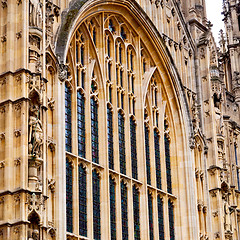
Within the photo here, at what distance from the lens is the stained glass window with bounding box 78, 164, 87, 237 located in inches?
1113

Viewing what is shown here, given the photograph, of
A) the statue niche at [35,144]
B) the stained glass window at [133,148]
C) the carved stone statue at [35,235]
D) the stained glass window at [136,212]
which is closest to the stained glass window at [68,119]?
the statue niche at [35,144]

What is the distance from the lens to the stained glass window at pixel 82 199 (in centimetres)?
2827

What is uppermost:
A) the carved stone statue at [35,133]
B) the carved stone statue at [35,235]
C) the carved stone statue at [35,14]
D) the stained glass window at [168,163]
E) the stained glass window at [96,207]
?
the carved stone statue at [35,14]

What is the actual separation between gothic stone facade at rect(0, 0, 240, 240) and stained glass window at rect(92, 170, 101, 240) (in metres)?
0.06

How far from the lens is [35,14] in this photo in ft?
87.7

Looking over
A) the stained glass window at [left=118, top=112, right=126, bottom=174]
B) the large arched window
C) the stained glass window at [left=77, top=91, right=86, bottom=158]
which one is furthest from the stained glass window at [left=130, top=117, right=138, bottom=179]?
the stained glass window at [left=77, top=91, right=86, bottom=158]

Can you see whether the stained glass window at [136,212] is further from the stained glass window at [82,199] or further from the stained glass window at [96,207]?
the stained glass window at [82,199]

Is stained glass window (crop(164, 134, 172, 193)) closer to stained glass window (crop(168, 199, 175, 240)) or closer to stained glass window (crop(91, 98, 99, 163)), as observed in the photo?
stained glass window (crop(168, 199, 175, 240))

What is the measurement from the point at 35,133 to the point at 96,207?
5.67 metres

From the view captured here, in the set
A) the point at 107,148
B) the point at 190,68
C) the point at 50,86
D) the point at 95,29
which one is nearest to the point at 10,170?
the point at 50,86

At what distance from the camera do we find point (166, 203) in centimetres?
3341

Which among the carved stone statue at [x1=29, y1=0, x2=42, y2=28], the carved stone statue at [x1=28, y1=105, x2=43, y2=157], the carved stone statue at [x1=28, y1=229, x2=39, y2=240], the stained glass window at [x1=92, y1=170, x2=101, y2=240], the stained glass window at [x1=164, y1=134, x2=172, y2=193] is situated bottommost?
the carved stone statue at [x1=28, y1=229, x2=39, y2=240]

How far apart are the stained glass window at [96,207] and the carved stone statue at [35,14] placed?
6577mm

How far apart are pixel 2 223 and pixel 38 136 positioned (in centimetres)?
317
